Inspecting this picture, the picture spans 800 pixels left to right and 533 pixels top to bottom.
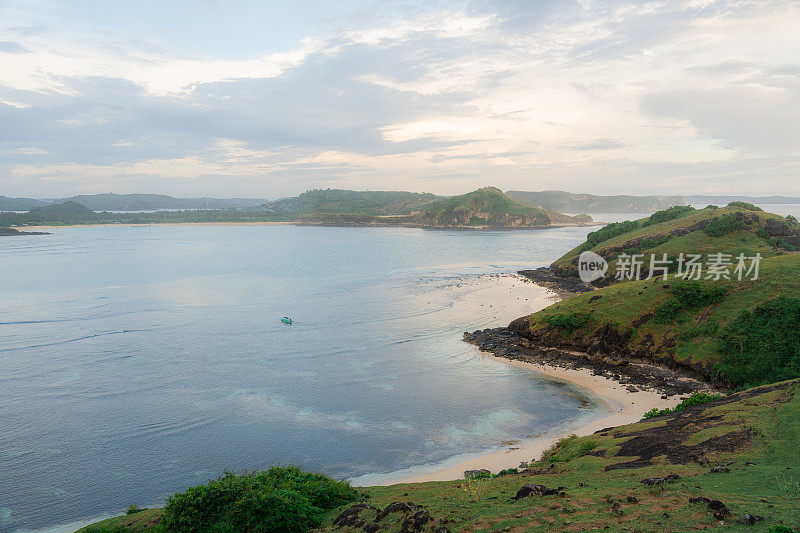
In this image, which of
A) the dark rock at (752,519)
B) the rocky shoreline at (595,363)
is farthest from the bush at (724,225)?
the dark rock at (752,519)

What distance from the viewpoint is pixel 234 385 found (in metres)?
41.1

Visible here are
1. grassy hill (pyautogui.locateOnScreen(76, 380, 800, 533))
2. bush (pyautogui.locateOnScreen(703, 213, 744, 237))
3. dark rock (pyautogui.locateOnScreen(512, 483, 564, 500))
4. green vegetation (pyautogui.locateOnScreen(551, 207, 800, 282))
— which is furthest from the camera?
bush (pyautogui.locateOnScreen(703, 213, 744, 237))

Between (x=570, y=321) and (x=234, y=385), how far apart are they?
36818 millimetres

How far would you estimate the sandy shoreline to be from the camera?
27.7 metres

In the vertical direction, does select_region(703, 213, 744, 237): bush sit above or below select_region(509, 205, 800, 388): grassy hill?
above

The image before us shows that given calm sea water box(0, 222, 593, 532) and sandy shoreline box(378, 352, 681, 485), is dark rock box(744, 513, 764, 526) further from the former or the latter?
calm sea water box(0, 222, 593, 532)

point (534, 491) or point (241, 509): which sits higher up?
point (534, 491)

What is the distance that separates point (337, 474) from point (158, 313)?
51989 millimetres

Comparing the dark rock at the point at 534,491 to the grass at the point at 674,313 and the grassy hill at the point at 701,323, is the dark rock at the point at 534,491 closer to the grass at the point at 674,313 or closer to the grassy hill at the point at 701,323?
the grassy hill at the point at 701,323

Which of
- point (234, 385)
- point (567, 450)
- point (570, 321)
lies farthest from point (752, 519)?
point (234, 385)

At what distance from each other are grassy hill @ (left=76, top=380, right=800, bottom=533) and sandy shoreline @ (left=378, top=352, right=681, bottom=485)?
11.5 ft

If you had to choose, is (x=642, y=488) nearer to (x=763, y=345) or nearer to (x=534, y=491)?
(x=534, y=491)

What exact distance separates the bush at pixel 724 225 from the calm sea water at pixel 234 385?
92.3ft

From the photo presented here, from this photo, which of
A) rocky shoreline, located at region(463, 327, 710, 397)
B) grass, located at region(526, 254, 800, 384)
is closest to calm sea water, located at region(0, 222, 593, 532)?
rocky shoreline, located at region(463, 327, 710, 397)
